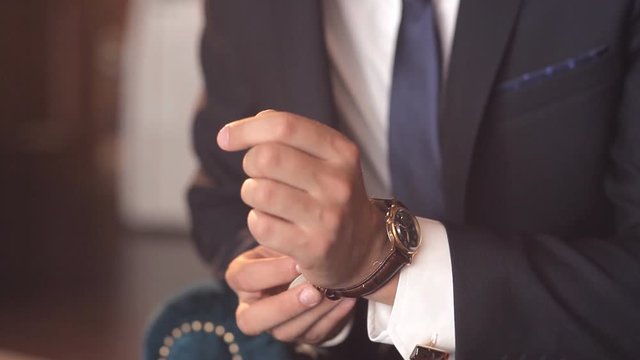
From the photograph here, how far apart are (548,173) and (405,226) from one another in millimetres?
329

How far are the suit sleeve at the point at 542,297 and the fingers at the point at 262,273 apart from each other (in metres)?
0.17

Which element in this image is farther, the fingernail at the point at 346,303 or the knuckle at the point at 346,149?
the fingernail at the point at 346,303

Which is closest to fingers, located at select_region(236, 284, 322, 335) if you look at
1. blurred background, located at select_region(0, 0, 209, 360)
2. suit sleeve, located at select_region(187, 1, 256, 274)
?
suit sleeve, located at select_region(187, 1, 256, 274)

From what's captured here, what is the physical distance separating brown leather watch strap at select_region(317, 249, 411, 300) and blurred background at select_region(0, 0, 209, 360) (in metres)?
0.68

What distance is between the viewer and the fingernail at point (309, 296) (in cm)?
80

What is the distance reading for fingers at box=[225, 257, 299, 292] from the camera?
841mm

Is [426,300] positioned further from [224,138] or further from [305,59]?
[305,59]

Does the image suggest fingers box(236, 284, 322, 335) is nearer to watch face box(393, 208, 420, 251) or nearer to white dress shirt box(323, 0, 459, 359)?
watch face box(393, 208, 420, 251)

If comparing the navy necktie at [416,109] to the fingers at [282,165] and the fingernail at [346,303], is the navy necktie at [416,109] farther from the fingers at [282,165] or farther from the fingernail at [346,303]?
the fingers at [282,165]

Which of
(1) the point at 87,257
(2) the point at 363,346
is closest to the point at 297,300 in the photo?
(2) the point at 363,346

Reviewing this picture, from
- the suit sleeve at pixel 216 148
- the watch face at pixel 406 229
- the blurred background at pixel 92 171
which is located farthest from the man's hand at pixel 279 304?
the blurred background at pixel 92 171

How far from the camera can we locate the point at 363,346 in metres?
1.12

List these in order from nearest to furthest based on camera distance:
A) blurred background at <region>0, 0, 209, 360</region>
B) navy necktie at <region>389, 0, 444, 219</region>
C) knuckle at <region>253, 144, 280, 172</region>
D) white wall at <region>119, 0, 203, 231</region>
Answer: knuckle at <region>253, 144, 280, 172</region>
navy necktie at <region>389, 0, 444, 219</region>
blurred background at <region>0, 0, 209, 360</region>
white wall at <region>119, 0, 203, 231</region>

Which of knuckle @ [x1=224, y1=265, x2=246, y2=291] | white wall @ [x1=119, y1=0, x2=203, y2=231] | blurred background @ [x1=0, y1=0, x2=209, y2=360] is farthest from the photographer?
white wall @ [x1=119, y1=0, x2=203, y2=231]
